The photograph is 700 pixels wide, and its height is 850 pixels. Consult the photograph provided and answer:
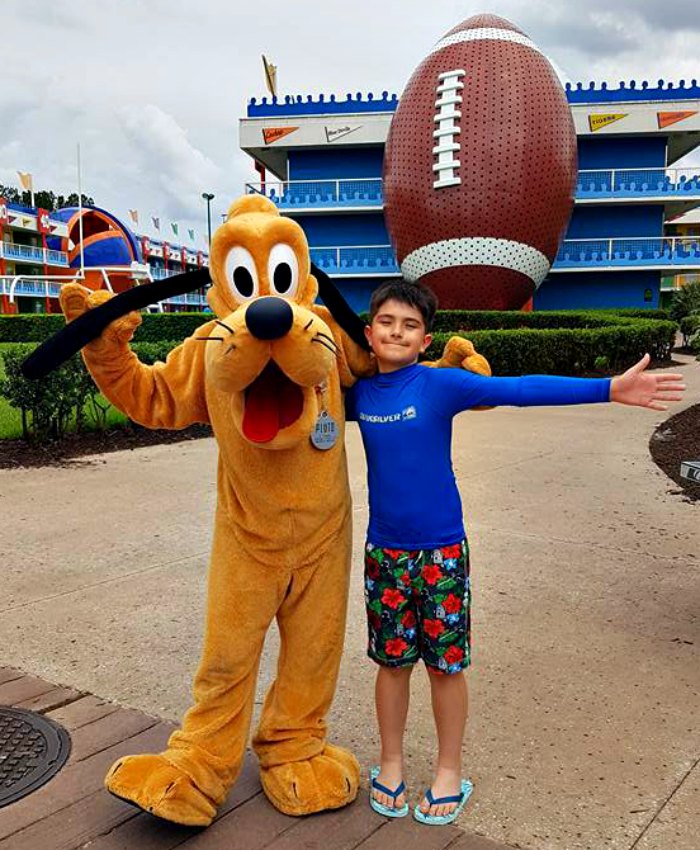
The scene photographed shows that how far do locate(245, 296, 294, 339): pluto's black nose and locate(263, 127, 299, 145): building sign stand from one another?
25437 mm

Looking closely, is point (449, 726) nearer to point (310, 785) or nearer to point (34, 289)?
point (310, 785)

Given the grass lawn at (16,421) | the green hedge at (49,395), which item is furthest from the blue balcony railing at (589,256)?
the green hedge at (49,395)

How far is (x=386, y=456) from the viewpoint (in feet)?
7.45

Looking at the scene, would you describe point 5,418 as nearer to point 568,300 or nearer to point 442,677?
point 442,677

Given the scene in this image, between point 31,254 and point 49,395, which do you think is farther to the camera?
point 31,254

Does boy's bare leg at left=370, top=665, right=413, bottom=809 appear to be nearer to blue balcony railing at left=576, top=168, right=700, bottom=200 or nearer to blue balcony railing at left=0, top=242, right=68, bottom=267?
blue balcony railing at left=576, top=168, right=700, bottom=200

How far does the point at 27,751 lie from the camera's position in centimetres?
256

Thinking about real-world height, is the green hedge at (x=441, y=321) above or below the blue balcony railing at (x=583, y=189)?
below

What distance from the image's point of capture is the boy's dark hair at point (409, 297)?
7.48 ft

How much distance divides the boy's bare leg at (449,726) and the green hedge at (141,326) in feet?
58.3

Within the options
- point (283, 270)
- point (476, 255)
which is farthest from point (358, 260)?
point (283, 270)

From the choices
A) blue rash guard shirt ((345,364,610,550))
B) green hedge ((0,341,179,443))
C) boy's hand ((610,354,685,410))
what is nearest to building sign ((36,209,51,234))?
green hedge ((0,341,179,443))

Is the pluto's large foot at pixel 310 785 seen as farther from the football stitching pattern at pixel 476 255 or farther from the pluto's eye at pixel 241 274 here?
the football stitching pattern at pixel 476 255

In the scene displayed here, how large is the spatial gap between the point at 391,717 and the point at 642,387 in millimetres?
1147
